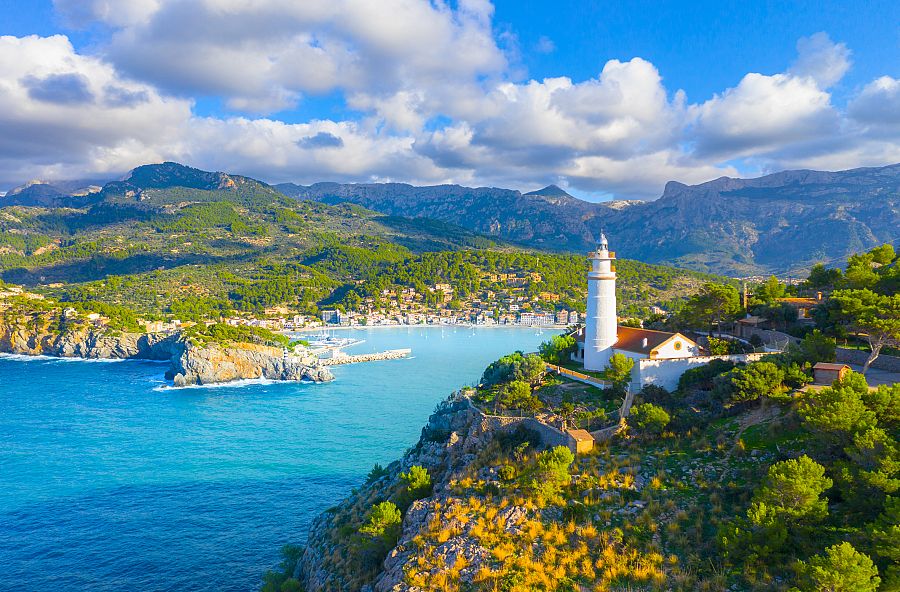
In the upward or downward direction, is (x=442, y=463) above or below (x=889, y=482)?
below

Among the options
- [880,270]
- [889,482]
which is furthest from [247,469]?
[880,270]

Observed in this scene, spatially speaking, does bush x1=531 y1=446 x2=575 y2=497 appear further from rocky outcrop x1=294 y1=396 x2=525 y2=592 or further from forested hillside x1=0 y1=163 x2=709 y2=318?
forested hillside x1=0 y1=163 x2=709 y2=318

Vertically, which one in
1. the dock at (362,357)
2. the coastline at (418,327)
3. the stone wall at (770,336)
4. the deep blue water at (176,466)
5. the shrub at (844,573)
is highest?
the stone wall at (770,336)

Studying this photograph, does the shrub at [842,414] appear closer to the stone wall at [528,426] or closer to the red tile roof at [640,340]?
the stone wall at [528,426]

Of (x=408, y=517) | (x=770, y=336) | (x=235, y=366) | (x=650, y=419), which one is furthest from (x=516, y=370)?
(x=235, y=366)

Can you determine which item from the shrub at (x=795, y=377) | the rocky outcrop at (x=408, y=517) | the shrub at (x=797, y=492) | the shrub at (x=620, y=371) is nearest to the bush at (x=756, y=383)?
the shrub at (x=795, y=377)

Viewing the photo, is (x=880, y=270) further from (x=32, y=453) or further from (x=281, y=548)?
(x=32, y=453)

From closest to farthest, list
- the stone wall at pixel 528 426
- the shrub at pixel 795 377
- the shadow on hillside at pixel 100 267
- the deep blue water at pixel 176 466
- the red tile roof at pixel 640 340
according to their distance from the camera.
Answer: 1. the shrub at pixel 795 377
2. the stone wall at pixel 528 426
3. the red tile roof at pixel 640 340
4. the deep blue water at pixel 176 466
5. the shadow on hillside at pixel 100 267
